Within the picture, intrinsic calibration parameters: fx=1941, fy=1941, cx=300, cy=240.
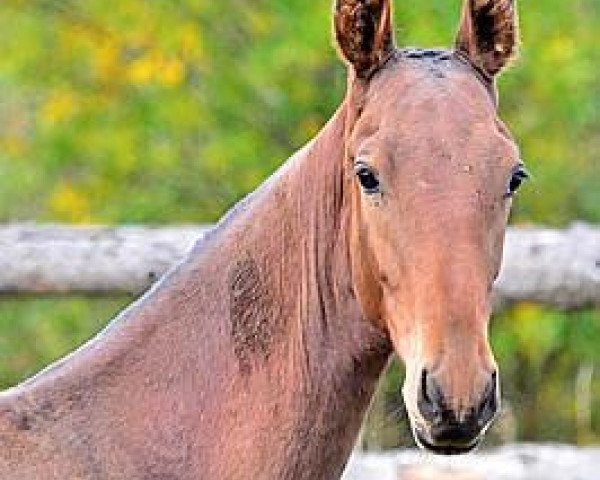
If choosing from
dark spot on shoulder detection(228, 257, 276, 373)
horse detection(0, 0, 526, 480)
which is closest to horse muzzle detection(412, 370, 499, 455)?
horse detection(0, 0, 526, 480)

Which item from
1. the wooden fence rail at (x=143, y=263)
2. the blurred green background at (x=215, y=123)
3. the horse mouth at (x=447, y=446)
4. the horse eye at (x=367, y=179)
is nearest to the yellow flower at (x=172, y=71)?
the blurred green background at (x=215, y=123)

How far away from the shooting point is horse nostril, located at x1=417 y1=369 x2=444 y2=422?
9.76 feet

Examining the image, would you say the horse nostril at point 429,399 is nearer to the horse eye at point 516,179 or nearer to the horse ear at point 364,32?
the horse eye at point 516,179

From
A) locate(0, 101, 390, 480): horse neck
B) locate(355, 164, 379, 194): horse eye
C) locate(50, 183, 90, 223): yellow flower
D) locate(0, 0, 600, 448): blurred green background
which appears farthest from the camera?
locate(50, 183, 90, 223): yellow flower

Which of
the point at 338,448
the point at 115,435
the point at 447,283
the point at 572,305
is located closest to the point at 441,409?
the point at 447,283

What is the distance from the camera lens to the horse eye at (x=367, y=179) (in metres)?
3.18

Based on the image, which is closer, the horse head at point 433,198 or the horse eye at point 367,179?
the horse head at point 433,198

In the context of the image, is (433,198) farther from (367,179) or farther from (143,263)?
(143,263)

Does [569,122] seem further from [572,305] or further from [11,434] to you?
[11,434]

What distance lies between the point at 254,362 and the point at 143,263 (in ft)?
6.80

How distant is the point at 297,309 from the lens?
3.38 meters

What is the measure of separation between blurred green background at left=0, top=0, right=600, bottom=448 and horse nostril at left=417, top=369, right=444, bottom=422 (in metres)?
4.92

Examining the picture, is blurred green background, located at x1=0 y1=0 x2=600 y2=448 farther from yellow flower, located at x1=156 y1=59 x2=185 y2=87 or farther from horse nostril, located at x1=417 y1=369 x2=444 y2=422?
horse nostril, located at x1=417 y1=369 x2=444 y2=422

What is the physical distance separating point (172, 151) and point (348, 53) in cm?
515
